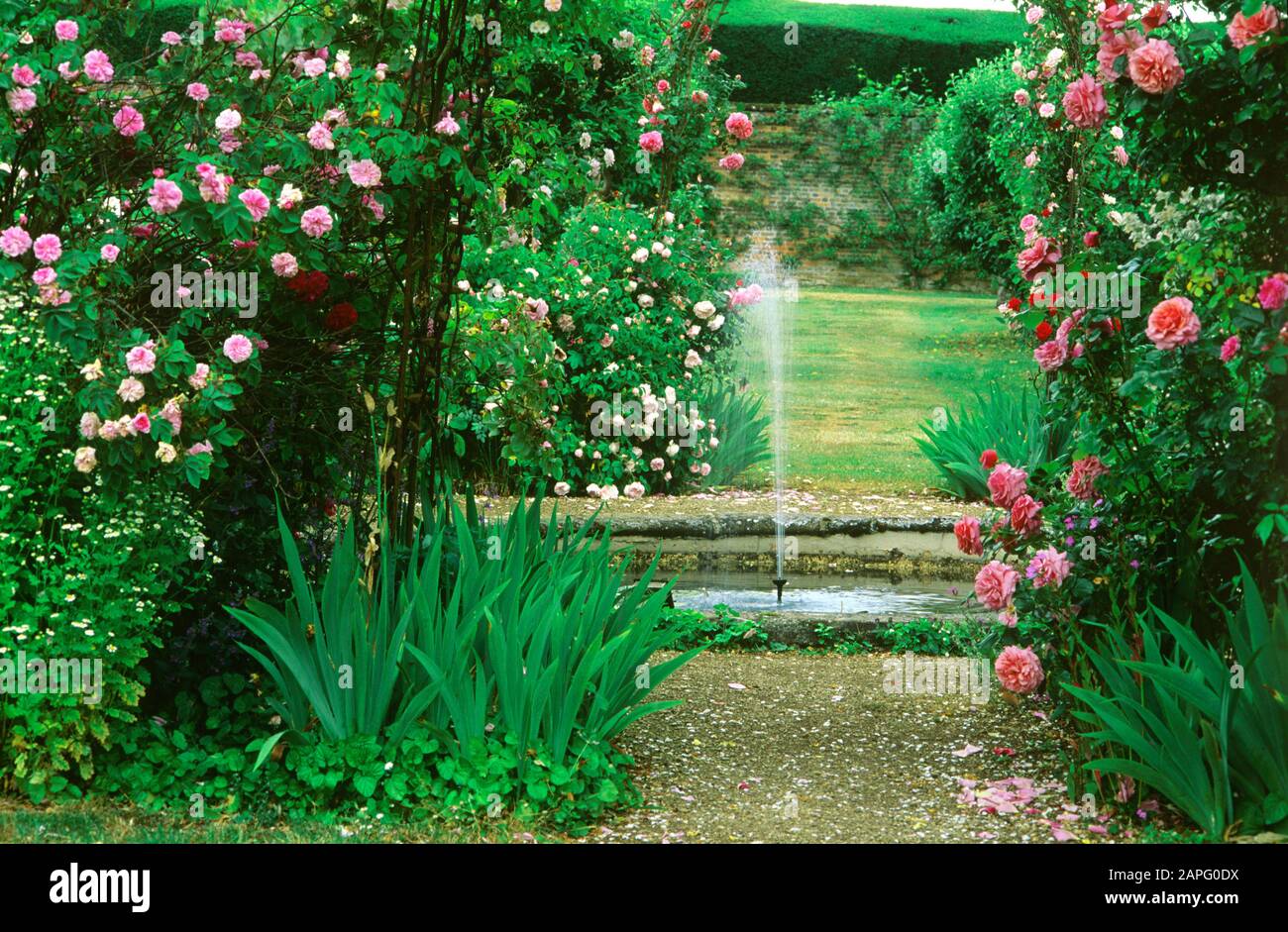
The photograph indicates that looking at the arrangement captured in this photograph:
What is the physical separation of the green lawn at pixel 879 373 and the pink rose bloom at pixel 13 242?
6056 millimetres

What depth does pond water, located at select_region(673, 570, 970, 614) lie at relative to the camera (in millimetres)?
6441

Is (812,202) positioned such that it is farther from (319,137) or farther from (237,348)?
(237,348)

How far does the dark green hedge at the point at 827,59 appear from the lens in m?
19.3

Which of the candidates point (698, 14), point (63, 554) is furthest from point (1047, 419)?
point (698, 14)

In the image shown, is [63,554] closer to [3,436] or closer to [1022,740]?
[3,436]

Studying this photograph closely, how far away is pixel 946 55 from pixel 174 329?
17743mm

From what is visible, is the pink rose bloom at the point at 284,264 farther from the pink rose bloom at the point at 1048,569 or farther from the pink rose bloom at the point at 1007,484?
the pink rose bloom at the point at 1048,569

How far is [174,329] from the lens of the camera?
141 inches

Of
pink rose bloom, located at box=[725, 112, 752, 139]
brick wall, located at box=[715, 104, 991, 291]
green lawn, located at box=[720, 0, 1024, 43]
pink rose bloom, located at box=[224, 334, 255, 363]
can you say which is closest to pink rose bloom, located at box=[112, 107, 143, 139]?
pink rose bloom, located at box=[224, 334, 255, 363]

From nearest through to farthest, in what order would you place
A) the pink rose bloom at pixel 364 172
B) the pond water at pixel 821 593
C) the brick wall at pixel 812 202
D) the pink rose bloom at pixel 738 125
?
the pink rose bloom at pixel 364 172 < the pond water at pixel 821 593 < the pink rose bloom at pixel 738 125 < the brick wall at pixel 812 202

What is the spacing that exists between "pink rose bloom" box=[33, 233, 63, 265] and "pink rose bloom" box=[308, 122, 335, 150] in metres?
0.72

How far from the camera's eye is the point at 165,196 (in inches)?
136

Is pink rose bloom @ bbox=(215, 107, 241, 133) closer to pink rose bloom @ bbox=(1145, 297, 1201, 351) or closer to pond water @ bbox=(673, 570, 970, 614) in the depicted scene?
pink rose bloom @ bbox=(1145, 297, 1201, 351)

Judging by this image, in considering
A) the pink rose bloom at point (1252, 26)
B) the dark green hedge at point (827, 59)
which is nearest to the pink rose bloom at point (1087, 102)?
the pink rose bloom at point (1252, 26)
